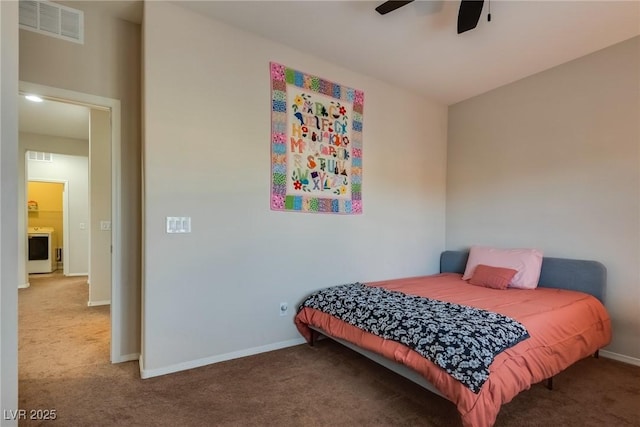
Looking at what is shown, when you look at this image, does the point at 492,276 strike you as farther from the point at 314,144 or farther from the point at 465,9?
the point at 465,9

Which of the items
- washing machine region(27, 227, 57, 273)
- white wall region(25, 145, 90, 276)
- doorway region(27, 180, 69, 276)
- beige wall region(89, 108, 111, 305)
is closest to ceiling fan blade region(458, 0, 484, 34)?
beige wall region(89, 108, 111, 305)

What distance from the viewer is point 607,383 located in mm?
2354

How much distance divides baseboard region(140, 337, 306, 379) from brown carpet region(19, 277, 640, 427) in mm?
52

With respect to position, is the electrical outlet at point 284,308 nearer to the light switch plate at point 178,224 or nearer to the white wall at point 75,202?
the light switch plate at point 178,224

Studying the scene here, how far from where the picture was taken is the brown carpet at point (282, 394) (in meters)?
1.87

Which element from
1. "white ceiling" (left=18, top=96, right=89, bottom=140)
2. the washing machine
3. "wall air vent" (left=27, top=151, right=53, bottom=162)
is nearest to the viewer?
"white ceiling" (left=18, top=96, right=89, bottom=140)

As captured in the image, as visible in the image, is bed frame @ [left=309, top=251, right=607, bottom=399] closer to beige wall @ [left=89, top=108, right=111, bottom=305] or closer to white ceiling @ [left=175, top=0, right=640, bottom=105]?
white ceiling @ [left=175, top=0, right=640, bottom=105]

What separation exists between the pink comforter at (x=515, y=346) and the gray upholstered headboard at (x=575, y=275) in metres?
0.16

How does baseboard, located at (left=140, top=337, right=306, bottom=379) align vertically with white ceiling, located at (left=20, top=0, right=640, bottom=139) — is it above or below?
below

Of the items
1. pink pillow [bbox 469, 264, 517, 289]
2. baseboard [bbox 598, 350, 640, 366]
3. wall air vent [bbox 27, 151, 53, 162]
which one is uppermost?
wall air vent [bbox 27, 151, 53, 162]

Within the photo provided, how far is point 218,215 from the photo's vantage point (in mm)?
2627

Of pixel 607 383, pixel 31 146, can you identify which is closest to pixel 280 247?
pixel 607 383

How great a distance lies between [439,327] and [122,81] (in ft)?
9.82

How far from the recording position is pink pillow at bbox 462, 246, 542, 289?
121 inches
